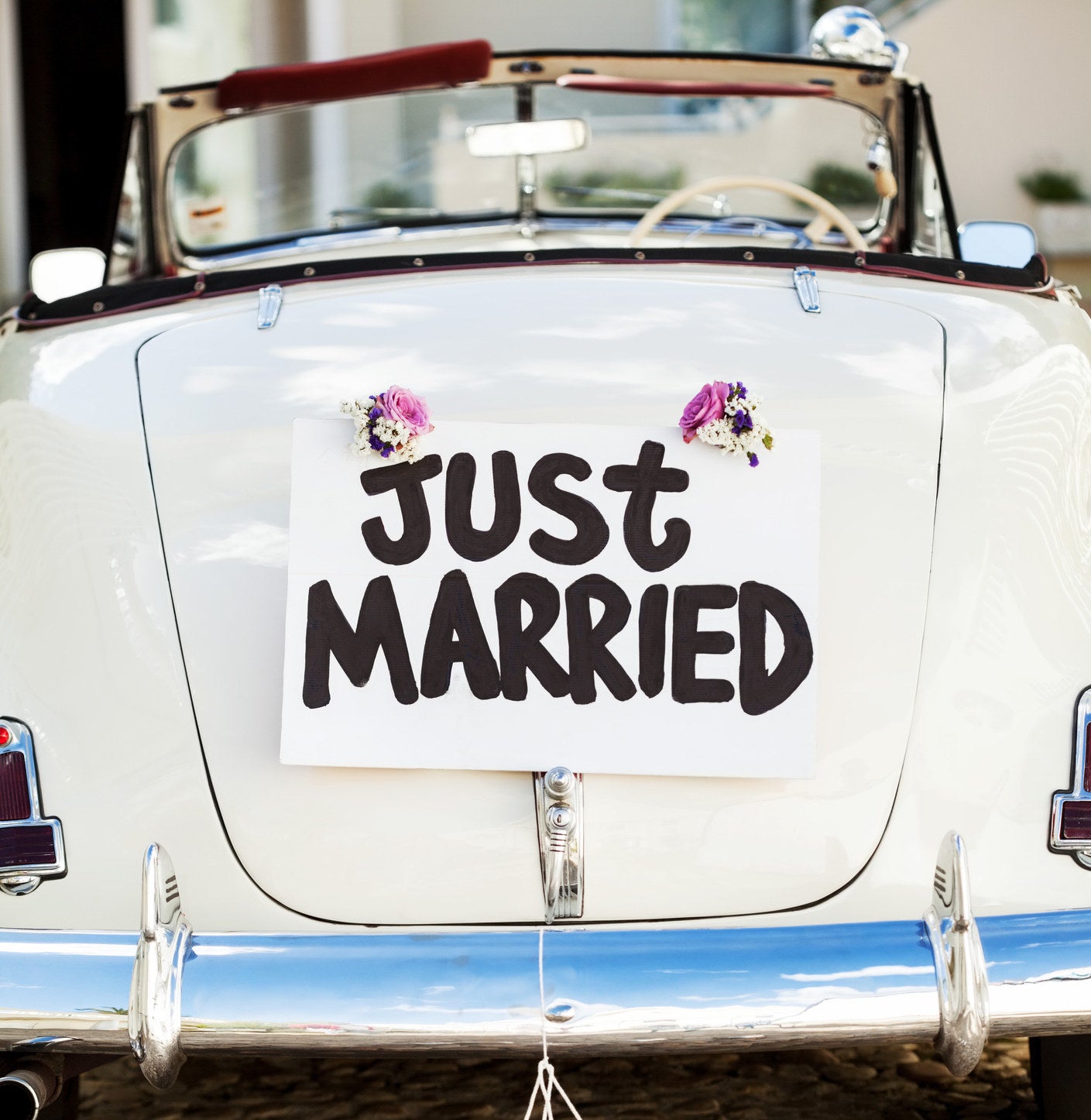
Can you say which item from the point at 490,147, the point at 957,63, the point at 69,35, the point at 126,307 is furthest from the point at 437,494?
the point at 69,35

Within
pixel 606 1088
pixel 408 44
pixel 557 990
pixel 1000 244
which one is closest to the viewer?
pixel 557 990

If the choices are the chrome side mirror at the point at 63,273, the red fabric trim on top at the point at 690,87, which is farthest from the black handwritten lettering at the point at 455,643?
the red fabric trim on top at the point at 690,87

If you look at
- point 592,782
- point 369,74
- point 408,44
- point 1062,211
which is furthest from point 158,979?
point 408,44

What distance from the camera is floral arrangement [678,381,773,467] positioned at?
176 centimetres

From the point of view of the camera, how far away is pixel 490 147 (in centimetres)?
336

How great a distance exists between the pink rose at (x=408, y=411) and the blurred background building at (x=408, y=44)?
339 inches

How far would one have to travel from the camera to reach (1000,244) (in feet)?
9.62

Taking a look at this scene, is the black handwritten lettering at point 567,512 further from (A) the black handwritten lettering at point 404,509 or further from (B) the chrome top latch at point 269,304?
(B) the chrome top latch at point 269,304

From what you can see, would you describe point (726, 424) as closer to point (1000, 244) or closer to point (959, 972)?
point (959, 972)

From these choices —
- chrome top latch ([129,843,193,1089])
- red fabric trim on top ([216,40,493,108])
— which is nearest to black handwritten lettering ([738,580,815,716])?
chrome top latch ([129,843,193,1089])

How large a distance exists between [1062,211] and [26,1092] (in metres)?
10.3

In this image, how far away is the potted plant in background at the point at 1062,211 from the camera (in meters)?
10.4

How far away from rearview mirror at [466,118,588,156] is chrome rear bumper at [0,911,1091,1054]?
2.23m

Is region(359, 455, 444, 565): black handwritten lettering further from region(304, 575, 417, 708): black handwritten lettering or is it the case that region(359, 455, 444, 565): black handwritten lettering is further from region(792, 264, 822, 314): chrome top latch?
region(792, 264, 822, 314): chrome top latch
